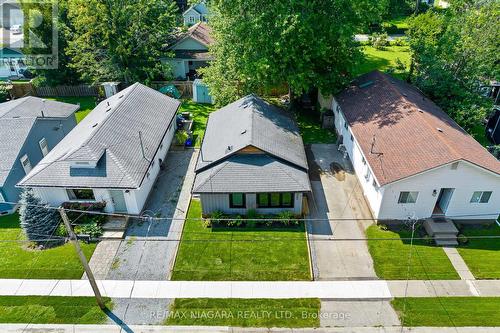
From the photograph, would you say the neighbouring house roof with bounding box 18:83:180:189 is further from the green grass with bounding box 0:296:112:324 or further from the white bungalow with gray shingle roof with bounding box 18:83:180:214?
the green grass with bounding box 0:296:112:324

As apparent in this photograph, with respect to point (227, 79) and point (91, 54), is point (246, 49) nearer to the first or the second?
point (227, 79)

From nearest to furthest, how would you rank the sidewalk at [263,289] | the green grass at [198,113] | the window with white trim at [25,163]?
1. the sidewalk at [263,289]
2. the window with white trim at [25,163]
3. the green grass at [198,113]

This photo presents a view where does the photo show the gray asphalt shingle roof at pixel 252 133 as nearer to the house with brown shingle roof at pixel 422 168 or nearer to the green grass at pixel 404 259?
the house with brown shingle roof at pixel 422 168

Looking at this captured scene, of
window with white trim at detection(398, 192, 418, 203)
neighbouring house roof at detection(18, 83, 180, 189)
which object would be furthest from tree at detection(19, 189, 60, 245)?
window with white trim at detection(398, 192, 418, 203)

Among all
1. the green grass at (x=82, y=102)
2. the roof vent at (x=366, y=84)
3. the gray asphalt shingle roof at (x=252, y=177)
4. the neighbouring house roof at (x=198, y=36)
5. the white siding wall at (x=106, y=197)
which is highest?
the neighbouring house roof at (x=198, y=36)

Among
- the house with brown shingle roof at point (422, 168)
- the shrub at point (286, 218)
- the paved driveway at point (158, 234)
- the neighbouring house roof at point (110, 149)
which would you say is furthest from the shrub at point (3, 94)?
the house with brown shingle roof at point (422, 168)

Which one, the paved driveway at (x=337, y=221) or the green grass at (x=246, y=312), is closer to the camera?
the green grass at (x=246, y=312)
